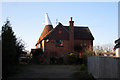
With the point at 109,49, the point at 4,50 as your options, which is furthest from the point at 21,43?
the point at 109,49

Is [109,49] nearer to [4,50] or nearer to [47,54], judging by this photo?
[47,54]

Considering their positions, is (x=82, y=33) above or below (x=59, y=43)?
A: above

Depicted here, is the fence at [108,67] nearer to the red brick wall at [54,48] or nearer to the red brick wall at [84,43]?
the red brick wall at [54,48]

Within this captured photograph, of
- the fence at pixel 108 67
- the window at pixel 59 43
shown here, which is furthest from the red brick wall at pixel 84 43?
the fence at pixel 108 67

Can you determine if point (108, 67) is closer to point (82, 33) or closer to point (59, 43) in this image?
point (59, 43)

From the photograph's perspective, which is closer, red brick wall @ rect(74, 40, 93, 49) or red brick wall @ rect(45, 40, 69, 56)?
red brick wall @ rect(45, 40, 69, 56)

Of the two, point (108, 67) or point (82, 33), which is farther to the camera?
point (82, 33)

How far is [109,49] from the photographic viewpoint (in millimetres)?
58594

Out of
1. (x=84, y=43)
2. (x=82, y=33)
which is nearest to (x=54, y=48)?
(x=84, y=43)

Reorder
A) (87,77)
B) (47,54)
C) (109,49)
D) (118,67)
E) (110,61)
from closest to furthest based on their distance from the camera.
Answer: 1. (118,67)
2. (110,61)
3. (87,77)
4. (47,54)
5. (109,49)

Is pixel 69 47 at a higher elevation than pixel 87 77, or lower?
higher

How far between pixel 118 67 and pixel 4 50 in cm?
981

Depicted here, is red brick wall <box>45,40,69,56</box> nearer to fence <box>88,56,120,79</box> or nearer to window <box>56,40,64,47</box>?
window <box>56,40,64,47</box>

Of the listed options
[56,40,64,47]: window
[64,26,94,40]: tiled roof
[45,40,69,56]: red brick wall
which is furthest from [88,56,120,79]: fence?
[64,26,94,40]: tiled roof
